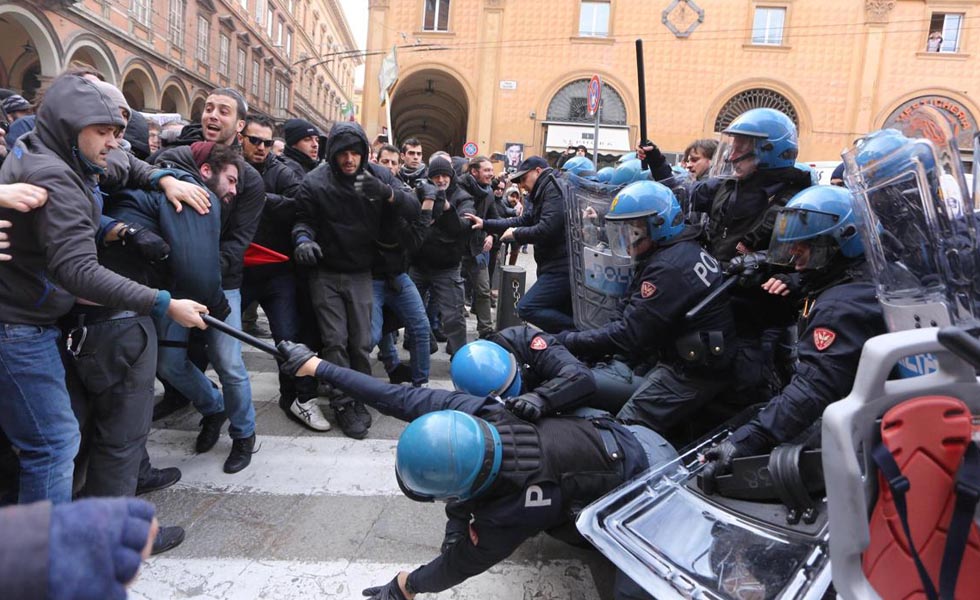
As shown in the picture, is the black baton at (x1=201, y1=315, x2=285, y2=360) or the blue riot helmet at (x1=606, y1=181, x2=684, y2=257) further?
the blue riot helmet at (x1=606, y1=181, x2=684, y2=257)

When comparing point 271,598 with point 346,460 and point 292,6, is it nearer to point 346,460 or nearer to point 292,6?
point 346,460

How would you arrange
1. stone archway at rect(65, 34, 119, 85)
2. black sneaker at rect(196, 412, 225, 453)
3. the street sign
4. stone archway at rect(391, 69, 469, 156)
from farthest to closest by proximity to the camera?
stone archway at rect(391, 69, 469, 156) → stone archway at rect(65, 34, 119, 85) → the street sign → black sneaker at rect(196, 412, 225, 453)

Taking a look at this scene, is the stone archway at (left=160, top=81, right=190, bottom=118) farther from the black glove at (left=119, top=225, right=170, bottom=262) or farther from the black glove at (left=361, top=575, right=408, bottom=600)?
the black glove at (left=361, top=575, right=408, bottom=600)

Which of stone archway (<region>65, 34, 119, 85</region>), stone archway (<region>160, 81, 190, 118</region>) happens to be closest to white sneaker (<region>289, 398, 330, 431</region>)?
stone archway (<region>65, 34, 119, 85</region>)

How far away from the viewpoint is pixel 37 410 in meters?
2.04

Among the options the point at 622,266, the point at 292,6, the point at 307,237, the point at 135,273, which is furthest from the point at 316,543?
the point at 292,6

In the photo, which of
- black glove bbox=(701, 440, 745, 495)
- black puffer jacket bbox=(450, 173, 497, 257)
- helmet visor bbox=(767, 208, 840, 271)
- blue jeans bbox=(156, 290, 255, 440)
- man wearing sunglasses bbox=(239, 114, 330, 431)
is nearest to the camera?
black glove bbox=(701, 440, 745, 495)

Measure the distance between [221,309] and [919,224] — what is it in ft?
9.62

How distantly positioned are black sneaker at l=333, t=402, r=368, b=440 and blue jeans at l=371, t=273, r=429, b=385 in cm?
56

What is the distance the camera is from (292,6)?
116 feet

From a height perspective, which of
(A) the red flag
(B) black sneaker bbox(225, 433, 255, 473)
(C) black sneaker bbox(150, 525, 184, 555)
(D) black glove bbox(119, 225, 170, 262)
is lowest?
(C) black sneaker bbox(150, 525, 184, 555)

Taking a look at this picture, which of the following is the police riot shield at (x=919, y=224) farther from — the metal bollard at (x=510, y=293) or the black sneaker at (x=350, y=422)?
the metal bollard at (x=510, y=293)

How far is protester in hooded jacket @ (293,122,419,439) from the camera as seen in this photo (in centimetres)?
360

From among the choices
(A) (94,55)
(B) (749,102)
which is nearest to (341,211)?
(A) (94,55)
